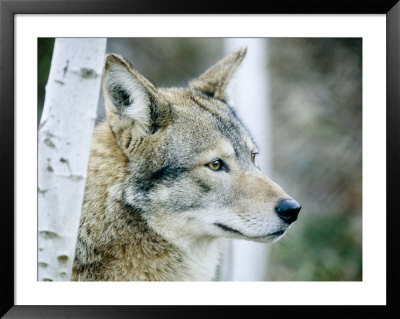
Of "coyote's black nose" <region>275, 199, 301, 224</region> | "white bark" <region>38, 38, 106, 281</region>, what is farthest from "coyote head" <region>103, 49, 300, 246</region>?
"white bark" <region>38, 38, 106, 281</region>

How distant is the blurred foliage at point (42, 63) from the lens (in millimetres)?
3020

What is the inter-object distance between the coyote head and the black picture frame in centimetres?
61

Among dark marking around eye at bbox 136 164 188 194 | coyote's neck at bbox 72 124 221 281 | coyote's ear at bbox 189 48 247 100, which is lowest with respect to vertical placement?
coyote's neck at bbox 72 124 221 281

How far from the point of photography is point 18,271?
9.93 feet

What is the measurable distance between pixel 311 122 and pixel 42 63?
227 centimetres

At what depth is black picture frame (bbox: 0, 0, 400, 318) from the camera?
119 inches

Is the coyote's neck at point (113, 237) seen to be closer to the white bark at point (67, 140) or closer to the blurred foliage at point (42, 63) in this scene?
the white bark at point (67, 140)

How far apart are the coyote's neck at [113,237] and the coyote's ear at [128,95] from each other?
0.24m

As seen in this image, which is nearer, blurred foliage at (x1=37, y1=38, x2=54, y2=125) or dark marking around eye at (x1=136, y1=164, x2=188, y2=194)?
dark marking around eye at (x1=136, y1=164, x2=188, y2=194)

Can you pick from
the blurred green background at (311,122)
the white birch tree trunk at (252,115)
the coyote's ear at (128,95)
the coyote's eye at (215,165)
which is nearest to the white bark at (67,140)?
the coyote's ear at (128,95)

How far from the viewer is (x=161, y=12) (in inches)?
120

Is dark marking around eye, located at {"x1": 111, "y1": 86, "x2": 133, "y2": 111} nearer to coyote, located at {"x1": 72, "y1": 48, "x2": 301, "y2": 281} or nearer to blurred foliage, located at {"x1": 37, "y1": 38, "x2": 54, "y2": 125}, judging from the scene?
coyote, located at {"x1": 72, "y1": 48, "x2": 301, "y2": 281}

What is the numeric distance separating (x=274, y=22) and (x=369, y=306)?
2133 mm

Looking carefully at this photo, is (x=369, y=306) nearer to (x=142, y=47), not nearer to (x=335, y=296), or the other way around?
(x=335, y=296)
